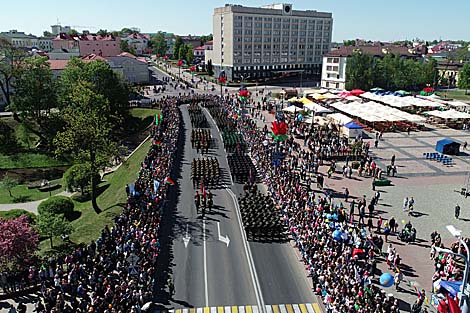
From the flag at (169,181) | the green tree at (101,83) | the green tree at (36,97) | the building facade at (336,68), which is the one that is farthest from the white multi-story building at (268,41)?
the flag at (169,181)

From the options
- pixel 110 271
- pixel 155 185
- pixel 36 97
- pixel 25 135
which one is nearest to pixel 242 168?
pixel 155 185

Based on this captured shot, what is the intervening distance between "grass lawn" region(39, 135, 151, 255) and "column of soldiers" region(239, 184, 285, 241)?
9.04 meters

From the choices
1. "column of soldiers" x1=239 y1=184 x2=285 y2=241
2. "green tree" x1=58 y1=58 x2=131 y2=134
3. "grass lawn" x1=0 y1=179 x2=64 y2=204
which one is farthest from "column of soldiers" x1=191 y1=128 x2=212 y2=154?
"green tree" x1=58 y1=58 x2=131 y2=134

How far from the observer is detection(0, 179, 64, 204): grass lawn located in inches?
1425

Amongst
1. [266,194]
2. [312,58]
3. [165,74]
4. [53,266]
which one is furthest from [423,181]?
[165,74]

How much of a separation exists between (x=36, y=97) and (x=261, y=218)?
40.5 metres

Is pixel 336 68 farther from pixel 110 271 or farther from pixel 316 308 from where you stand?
pixel 110 271

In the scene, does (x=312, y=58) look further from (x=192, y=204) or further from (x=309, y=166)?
(x=192, y=204)

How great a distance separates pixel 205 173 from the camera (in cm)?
3178

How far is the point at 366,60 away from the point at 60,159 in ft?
207

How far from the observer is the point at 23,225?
19.7m

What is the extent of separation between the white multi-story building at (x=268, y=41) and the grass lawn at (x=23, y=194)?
68568 mm

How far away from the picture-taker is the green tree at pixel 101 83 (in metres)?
53.4

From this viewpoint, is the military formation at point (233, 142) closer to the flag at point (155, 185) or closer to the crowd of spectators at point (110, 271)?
the flag at point (155, 185)
